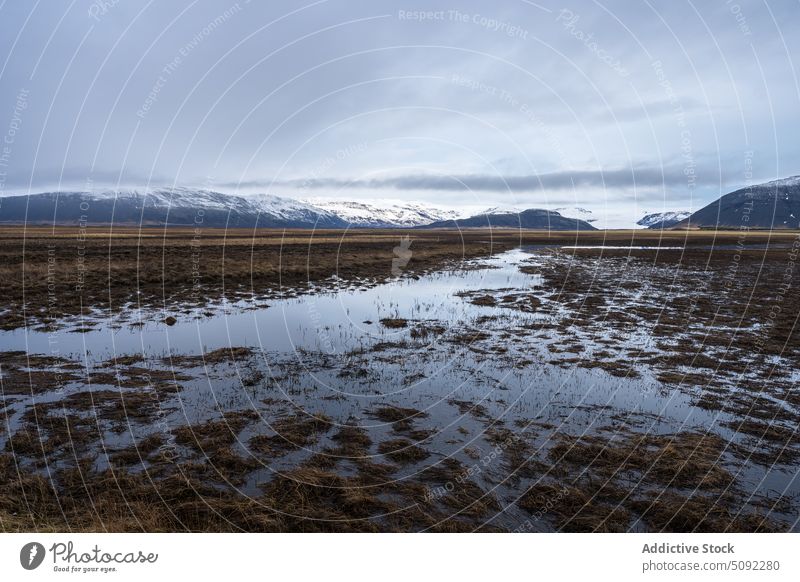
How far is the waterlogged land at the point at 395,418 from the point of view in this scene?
8391mm

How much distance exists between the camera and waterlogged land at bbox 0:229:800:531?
8.39 m

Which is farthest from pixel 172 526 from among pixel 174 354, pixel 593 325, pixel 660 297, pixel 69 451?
pixel 660 297

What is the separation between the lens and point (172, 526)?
7.89 m

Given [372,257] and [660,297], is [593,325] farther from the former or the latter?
[372,257]

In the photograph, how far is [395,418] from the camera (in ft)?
41.4

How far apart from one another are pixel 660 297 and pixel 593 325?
1438cm
